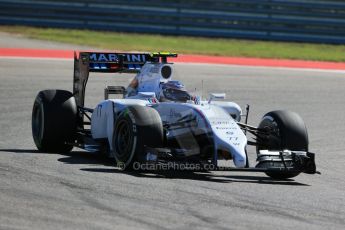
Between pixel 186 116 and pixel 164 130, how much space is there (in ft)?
1.23

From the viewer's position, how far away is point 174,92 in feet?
36.5

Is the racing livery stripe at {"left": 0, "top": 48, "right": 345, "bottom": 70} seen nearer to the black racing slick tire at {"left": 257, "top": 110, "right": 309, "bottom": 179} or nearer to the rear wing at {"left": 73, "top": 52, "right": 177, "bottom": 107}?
the rear wing at {"left": 73, "top": 52, "right": 177, "bottom": 107}

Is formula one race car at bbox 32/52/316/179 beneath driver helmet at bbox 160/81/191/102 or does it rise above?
beneath

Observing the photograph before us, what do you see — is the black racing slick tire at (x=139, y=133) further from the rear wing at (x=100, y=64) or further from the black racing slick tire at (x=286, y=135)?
the rear wing at (x=100, y=64)

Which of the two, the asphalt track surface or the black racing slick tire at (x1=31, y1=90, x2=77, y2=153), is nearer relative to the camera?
the asphalt track surface

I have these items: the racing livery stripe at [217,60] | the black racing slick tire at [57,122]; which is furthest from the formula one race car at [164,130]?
the racing livery stripe at [217,60]

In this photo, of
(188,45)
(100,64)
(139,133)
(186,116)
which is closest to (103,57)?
(100,64)

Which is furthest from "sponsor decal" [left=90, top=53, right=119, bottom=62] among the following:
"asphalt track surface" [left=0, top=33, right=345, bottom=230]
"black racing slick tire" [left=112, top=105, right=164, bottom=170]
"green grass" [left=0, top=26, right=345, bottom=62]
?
"green grass" [left=0, top=26, right=345, bottom=62]

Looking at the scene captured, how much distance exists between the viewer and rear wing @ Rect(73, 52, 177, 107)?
488 inches

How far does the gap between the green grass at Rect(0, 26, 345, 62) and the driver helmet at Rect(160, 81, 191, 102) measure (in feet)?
46.8

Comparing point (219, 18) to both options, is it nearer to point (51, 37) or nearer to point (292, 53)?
point (292, 53)

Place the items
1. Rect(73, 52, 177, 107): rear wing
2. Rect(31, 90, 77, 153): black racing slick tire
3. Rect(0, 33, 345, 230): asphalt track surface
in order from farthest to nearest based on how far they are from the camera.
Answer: Rect(73, 52, 177, 107): rear wing, Rect(31, 90, 77, 153): black racing slick tire, Rect(0, 33, 345, 230): asphalt track surface

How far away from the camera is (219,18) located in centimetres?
2984

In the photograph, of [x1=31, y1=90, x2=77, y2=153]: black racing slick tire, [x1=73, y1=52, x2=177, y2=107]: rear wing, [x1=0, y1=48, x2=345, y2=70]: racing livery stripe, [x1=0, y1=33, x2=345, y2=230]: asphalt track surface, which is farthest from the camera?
[x1=0, y1=48, x2=345, y2=70]: racing livery stripe
